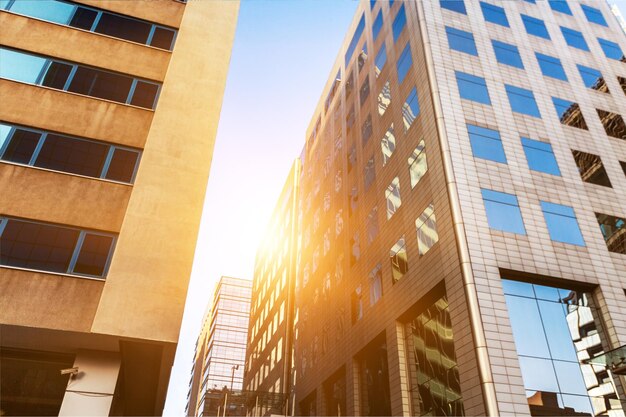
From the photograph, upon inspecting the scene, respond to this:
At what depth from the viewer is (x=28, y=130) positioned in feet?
49.8

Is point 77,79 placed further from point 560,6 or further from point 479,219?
point 560,6

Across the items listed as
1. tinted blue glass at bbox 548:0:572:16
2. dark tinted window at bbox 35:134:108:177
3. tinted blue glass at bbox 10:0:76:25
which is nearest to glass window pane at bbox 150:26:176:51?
tinted blue glass at bbox 10:0:76:25

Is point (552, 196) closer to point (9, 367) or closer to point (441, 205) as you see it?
point (441, 205)

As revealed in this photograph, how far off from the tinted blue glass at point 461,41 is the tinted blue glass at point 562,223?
11.0 m

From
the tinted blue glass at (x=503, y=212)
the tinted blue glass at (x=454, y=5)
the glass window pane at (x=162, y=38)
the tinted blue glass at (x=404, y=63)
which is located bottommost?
the tinted blue glass at (x=503, y=212)

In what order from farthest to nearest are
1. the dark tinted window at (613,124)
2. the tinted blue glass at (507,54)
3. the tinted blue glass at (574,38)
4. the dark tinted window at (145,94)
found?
the tinted blue glass at (574,38) < the dark tinted window at (613,124) < the tinted blue glass at (507,54) < the dark tinted window at (145,94)

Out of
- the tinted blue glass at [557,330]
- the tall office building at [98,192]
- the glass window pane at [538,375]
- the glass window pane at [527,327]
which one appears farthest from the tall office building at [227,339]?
the tall office building at [98,192]

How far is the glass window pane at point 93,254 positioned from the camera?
13.3m

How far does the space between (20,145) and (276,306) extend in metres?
48.0

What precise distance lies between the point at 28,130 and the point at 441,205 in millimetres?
17274

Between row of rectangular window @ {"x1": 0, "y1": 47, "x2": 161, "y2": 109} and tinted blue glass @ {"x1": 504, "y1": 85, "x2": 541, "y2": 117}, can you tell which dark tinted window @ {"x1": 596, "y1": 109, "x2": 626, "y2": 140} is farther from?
row of rectangular window @ {"x1": 0, "y1": 47, "x2": 161, "y2": 109}

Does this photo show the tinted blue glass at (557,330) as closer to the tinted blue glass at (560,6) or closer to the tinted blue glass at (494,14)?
the tinted blue glass at (494,14)

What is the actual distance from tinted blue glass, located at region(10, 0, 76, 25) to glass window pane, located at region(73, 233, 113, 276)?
972cm

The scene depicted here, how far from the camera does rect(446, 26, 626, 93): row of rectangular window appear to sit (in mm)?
28969
